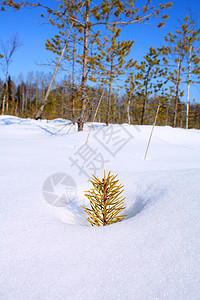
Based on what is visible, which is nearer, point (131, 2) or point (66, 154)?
point (66, 154)

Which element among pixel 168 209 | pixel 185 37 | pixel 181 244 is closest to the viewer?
pixel 181 244

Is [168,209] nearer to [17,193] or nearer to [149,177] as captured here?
[149,177]

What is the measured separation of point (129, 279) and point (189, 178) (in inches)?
32.1

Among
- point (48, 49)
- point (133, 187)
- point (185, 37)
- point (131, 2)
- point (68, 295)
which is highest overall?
point (185, 37)

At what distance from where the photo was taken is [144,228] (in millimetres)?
748

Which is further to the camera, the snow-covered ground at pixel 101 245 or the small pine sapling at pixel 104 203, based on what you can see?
the small pine sapling at pixel 104 203

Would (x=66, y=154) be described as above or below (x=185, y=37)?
below

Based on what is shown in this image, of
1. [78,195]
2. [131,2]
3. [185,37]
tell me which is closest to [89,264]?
[78,195]

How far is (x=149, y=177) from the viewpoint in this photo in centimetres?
129

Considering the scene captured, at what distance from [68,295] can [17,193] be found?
735 mm

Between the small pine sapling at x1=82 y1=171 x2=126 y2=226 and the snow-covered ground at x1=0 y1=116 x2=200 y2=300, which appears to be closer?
the snow-covered ground at x1=0 y1=116 x2=200 y2=300

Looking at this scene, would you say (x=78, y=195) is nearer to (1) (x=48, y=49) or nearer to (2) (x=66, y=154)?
(2) (x=66, y=154)

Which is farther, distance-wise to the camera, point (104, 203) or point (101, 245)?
point (104, 203)

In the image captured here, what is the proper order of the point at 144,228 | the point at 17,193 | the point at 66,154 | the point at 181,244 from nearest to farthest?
the point at 181,244, the point at 144,228, the point at 17,193, the point at 66,154
